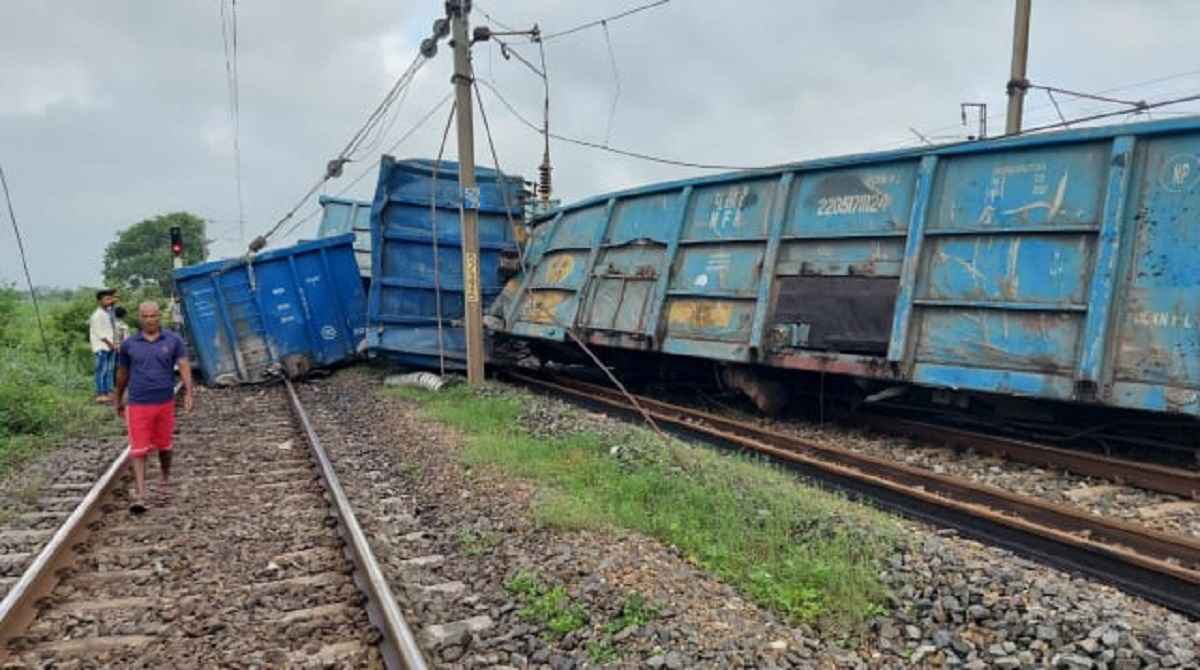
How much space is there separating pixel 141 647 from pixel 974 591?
13.2 ft

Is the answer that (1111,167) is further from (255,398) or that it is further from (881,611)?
(255,398)

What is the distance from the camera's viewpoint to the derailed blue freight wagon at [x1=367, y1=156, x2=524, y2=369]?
13.6 metres

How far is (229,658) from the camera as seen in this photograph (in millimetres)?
3650

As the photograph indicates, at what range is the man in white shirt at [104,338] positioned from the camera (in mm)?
11273

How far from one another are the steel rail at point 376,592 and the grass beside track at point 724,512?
48.8 inches

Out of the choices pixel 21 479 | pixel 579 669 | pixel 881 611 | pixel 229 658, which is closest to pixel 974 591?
pixel 881 611

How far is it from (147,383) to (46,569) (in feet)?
7.22

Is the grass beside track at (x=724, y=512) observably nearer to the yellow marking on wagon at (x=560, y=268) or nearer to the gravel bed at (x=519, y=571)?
the gravel bed at (x=519, y=571)

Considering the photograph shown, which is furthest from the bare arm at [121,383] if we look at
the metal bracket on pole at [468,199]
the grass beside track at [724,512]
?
the metal bracket on pole at [468,199]

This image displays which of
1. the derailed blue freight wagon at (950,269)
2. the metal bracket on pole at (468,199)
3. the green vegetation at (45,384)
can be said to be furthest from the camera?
the metal bracket on pole at (468,199)

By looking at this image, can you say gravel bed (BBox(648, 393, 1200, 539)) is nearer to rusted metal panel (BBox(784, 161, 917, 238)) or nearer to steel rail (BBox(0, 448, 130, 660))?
rusted metal panel (BBox(784, 161, 917, 238))

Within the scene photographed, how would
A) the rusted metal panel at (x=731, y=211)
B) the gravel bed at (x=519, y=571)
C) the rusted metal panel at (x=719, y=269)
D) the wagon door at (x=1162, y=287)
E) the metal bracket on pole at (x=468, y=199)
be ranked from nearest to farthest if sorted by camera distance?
the gravel bed at (x=519, y=571), the wagon door at (x=1162, y=287), the rusted metal panel at (x=719, y=269), the rusted metal panel at (x=731, y=211), the metal bracket on pole at (x=468, y=199)

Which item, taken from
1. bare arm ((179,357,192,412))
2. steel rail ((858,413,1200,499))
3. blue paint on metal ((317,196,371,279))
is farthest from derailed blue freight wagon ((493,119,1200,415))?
blue paint on metal ((317,196,371,279))

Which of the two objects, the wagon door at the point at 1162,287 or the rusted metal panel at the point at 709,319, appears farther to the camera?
the rusted metal panel at the point at 709,319
